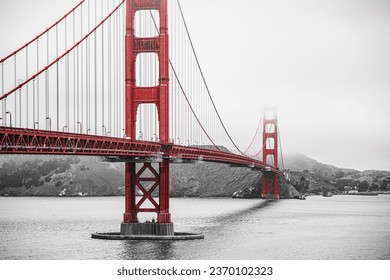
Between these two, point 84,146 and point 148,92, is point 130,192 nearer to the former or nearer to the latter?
point 148,92

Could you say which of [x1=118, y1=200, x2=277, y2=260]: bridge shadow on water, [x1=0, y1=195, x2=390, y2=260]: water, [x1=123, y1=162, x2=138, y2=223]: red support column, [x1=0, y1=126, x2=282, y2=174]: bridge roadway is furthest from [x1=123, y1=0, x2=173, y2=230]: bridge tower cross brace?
[x1=0, y1=195, x2=390, y2=260]: water

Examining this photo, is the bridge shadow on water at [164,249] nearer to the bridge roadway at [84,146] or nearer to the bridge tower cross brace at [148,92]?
the bridge tower cross brace at [148,92]

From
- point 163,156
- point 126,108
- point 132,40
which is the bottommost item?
point 163,156

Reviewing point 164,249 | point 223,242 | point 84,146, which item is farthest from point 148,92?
point 84,146

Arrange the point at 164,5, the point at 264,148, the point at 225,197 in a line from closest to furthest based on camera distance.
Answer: the point at 164,5 < the point at 264,148 < the point at 225,197

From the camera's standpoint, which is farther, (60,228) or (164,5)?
(60,228)
